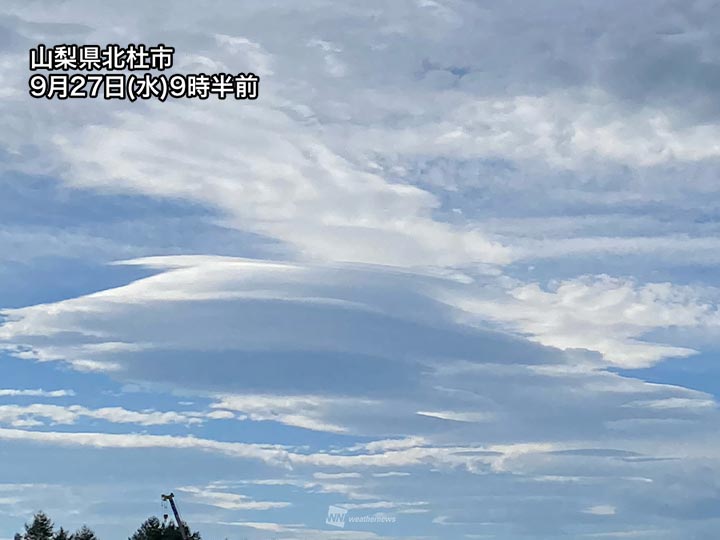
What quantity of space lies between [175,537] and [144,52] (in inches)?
3722

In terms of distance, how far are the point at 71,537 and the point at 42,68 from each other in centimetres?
9489

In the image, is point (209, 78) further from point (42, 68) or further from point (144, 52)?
point (42, 68)

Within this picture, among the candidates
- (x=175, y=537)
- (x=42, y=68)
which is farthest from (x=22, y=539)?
(x=42, y=68)

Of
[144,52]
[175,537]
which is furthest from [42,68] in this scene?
[175,537]

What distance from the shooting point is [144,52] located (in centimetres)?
5469

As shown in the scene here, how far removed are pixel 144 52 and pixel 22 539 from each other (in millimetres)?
95787

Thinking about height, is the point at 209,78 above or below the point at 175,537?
above

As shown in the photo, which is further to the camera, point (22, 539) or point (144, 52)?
point (22, 539)

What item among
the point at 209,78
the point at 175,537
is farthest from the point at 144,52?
the point at 175,537

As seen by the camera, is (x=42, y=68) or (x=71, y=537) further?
(x=71, y=537)

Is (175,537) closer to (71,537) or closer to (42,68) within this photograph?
(71,537)

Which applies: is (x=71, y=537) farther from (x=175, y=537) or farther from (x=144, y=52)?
(x=144, y=52)

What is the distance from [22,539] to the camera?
438 feet

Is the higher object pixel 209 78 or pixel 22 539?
pixel 209 78
